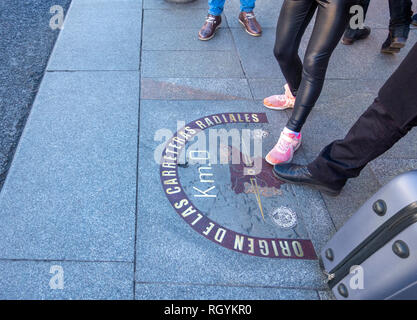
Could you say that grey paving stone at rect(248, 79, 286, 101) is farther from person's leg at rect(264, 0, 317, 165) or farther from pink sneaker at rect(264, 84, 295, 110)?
person's leg at rect(264, 0, 317, 165)

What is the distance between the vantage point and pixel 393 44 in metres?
3.68

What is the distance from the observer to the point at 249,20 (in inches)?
157

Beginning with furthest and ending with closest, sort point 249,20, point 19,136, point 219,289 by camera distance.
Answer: point 249,20 < point 19,136 < point 219,289

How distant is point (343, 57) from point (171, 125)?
2.32m

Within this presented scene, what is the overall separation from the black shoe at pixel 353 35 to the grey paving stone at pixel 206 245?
2.51 m

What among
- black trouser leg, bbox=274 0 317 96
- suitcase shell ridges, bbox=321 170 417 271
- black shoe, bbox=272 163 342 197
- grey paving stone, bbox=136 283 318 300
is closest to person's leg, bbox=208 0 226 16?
black trouser leg, bbox=274 0 317 96

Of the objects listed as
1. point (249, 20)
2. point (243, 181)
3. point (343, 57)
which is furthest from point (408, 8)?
point (243, 181)

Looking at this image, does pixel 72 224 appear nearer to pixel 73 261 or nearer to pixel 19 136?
pixel 73 261

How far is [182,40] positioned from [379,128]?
108 inches

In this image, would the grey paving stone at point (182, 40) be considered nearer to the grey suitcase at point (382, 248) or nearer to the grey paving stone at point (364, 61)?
the grey paving stone at point (364, 61)

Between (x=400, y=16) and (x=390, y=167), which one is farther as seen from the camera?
(x=400, y=16)

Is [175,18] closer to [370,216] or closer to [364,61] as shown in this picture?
[364,61]

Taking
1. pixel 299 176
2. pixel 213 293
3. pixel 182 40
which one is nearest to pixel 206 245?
pixel 213 293

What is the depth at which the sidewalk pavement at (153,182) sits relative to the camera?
6.01ft
